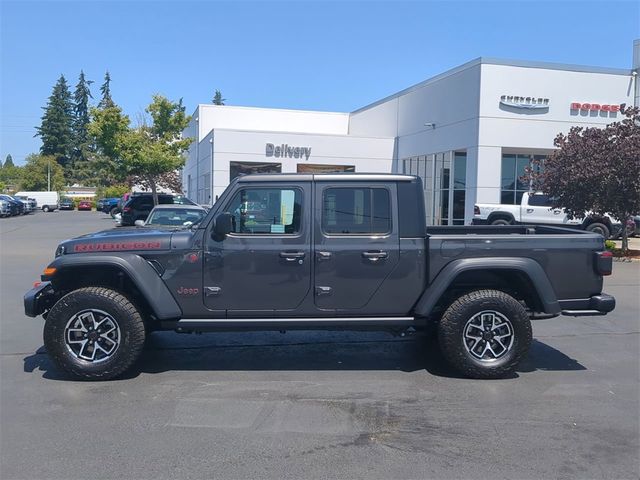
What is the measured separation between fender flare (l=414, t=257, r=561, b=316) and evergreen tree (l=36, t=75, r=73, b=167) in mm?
96985

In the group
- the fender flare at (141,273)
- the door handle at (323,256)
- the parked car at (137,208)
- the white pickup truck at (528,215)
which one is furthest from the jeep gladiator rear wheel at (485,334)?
the parked car at (137,208)

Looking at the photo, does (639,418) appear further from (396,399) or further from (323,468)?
(323,468)

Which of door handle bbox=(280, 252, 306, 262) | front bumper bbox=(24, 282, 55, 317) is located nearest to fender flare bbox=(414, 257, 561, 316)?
door handle bbox=(280, 252, 306, 262)

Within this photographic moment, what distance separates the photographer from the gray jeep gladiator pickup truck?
583cm

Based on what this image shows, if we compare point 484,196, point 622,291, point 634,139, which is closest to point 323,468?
point 622,291

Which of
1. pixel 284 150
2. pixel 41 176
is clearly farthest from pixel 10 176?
pixel 284 150

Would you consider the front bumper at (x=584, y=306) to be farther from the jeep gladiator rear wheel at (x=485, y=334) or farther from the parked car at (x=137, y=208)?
the parked car at (x=137, y=208)

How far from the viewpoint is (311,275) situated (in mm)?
5898

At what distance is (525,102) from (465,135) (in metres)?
2.52

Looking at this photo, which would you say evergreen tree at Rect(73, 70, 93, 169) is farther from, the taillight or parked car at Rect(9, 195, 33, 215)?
the taillight

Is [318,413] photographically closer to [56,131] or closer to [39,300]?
[39,300]

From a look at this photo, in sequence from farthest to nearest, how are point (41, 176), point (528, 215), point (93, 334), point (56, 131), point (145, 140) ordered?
point (56, 131) < point (41, 176) < point (145, 140) < point (528, 215) < point (93, 334)

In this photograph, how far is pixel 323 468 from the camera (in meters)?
4.07

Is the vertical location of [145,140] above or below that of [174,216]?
above
